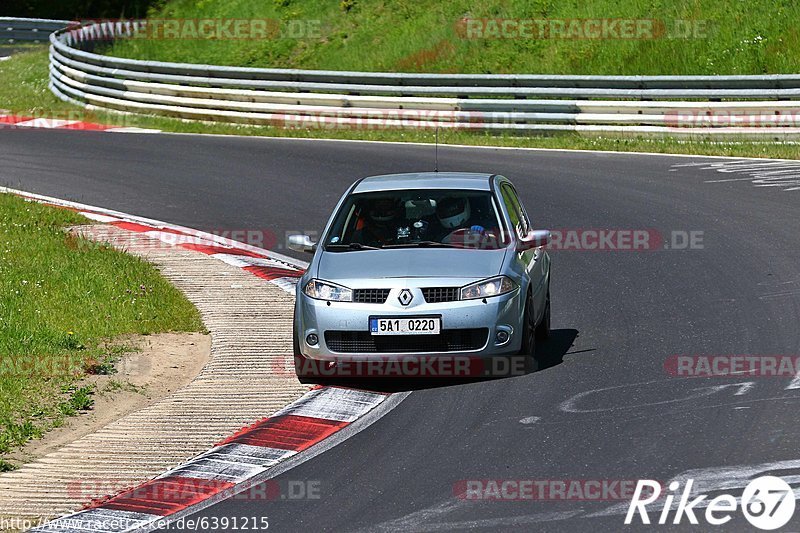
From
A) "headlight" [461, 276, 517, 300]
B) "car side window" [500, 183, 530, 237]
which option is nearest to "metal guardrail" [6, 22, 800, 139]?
"car side window" [500, 183, 530, 237]

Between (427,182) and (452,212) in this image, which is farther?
(427,182)

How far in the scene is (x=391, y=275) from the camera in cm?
975

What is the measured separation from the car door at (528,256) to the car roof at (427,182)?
0.75ft

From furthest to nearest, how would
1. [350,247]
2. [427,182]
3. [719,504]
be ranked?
[427,182]
[350,247]
[719,504]

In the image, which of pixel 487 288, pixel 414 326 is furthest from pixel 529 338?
pixel 414 326

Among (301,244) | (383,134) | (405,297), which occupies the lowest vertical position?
(405,297)

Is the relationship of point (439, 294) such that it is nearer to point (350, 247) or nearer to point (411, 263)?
point (411, 263)

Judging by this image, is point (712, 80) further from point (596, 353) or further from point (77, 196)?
point (596, 353)

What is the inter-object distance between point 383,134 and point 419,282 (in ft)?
50.7

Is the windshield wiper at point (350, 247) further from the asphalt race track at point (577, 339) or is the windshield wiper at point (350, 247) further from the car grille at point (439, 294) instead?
the asphalt race track at point (577, 339)

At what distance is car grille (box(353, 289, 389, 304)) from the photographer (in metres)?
9.70

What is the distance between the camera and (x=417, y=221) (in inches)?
420

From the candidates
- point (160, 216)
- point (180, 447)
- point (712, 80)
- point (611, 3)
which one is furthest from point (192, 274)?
point (611, 3)

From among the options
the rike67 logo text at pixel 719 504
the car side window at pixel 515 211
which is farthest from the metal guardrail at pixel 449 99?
the rike67 logo text at pixel 719 504
